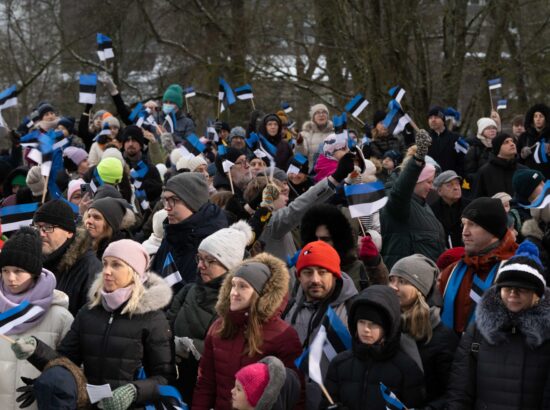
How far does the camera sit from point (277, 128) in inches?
478

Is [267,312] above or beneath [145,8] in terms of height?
beneath

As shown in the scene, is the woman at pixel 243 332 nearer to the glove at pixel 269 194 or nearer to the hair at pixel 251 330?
the hair at pixel 251 330

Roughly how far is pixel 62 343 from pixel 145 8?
20869 millimetres

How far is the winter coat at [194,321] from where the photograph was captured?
593cm

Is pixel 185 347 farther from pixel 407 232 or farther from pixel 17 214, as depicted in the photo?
pixel 17 214

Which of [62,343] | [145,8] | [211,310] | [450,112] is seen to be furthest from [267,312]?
[145,8]

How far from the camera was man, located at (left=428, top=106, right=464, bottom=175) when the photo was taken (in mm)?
12734

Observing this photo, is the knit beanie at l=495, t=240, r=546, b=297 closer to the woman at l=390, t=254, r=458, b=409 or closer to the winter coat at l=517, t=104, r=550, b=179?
the woman at l=390, t=254, r=458, b=409

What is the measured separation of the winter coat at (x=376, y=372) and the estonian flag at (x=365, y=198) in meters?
1.98

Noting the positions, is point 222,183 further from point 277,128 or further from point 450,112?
point 450,112

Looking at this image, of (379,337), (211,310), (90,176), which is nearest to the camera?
(379,337)

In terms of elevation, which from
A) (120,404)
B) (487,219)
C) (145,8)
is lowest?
(120,404)

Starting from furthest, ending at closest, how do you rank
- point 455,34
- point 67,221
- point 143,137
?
point 455,34 → point 143,137 → point 67,221

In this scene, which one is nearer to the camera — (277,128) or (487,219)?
(487,219)
